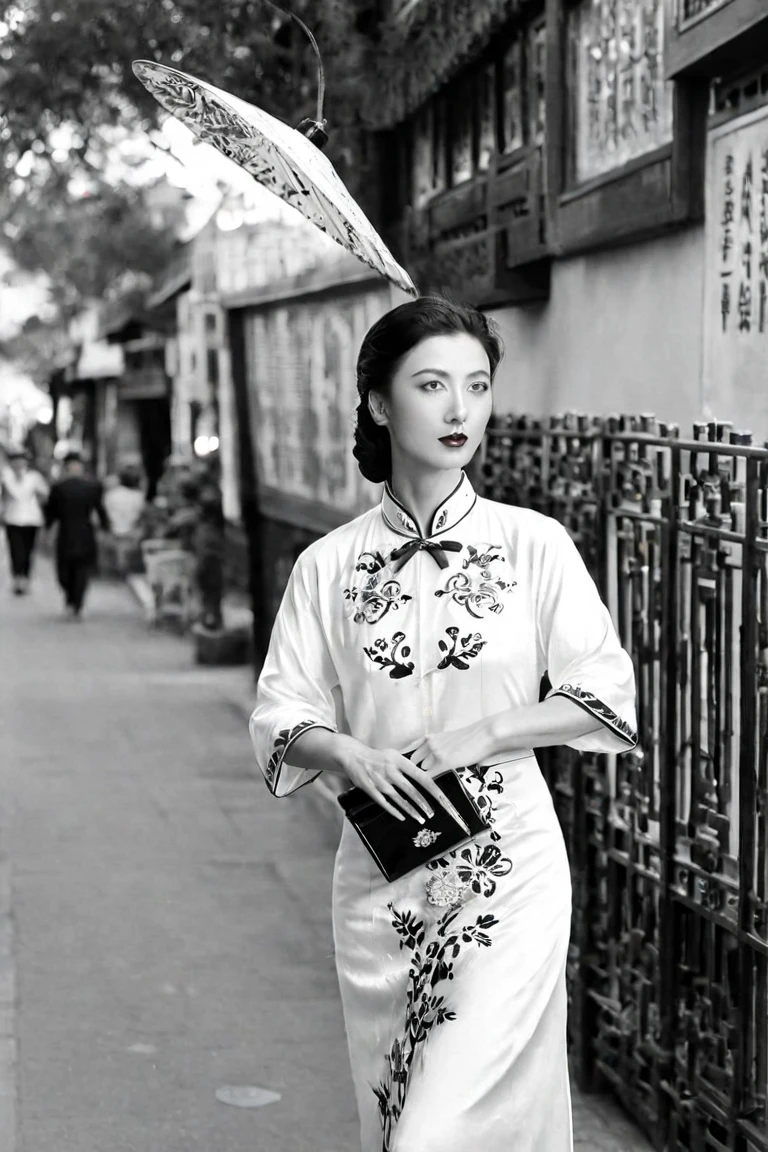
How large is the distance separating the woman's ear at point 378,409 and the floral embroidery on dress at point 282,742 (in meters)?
0.58

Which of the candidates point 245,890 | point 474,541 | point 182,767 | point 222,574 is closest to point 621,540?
point 474,541

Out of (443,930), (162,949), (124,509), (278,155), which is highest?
(278,155)

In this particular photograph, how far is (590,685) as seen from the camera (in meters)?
3.28

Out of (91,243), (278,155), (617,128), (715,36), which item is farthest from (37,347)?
(278,155)

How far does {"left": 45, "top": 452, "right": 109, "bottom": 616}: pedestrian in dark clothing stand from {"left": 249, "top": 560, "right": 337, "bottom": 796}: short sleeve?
1727cm

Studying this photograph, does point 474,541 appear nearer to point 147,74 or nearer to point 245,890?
point 147,74

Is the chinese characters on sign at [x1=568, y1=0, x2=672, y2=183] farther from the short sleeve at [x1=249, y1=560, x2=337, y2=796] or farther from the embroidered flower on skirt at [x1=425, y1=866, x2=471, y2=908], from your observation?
the embroidered flower on skirt at [x1=425, y1=866, x2=471, y2=908]

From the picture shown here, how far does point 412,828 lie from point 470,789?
0.51 feet

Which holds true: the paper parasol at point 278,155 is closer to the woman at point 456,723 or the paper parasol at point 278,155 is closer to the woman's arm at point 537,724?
the woman at point 456,723

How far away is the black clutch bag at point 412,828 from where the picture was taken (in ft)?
10.6

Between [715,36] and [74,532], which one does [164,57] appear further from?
[74,532]

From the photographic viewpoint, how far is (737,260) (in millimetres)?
4992

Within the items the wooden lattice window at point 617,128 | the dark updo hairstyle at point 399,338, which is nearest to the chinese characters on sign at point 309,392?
the wooden lattice window at point 617,128

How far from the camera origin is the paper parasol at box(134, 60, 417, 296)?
351 centimetres
